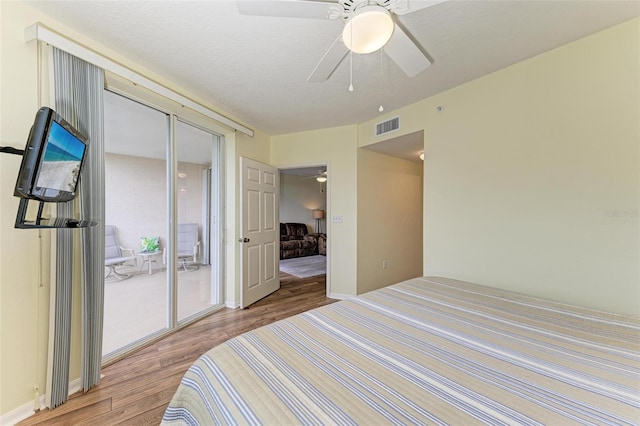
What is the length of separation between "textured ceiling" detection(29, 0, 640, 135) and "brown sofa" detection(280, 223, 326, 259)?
183 inches

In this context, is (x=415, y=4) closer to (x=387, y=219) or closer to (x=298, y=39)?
(x=298, y=39)

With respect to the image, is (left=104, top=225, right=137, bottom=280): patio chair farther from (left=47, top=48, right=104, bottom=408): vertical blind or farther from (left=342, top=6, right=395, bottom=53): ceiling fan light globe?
(left=342, top=6, right=395, bottom=53): ceiling fan light globe

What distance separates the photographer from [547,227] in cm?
185

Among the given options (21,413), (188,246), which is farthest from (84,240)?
(188,246)

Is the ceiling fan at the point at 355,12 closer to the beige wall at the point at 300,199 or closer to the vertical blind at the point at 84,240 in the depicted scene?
the vertical blind at the point at 84,240

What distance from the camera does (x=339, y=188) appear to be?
3.56 meters

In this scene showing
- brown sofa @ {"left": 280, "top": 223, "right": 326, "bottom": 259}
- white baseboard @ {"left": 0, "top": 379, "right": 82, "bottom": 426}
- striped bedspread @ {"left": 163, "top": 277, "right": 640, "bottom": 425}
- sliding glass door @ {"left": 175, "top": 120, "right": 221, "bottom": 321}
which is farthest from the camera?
brown sofa @ {"left": 280, "top": 223, "right": 326, "bottom": 259}

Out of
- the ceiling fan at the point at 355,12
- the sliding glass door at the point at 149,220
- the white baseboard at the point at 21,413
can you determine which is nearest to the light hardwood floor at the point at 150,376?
the white baseboard at the point at 21,413

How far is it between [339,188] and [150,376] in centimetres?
284

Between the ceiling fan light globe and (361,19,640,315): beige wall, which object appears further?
(361,19,640,315): beige wall

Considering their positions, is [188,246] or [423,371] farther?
[188,246]

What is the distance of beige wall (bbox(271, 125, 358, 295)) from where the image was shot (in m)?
3.46

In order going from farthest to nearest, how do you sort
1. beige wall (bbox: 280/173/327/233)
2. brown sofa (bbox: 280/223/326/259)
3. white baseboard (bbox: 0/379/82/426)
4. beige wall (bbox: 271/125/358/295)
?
beige wall (bbox: 280/173/327/233) < brown sofa (bbox: 280/223/326/259) < beige wall (bbox: 271/125/358/295) < white baseboard (bbox: 0/379/82/426)

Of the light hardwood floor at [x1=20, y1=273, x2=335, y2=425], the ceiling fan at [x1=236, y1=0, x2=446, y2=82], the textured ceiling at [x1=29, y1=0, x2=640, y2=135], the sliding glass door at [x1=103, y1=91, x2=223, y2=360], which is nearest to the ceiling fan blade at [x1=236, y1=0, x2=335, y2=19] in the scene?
the ceiling fan at [x1=236, y1=0, x2=446, y2=82]
